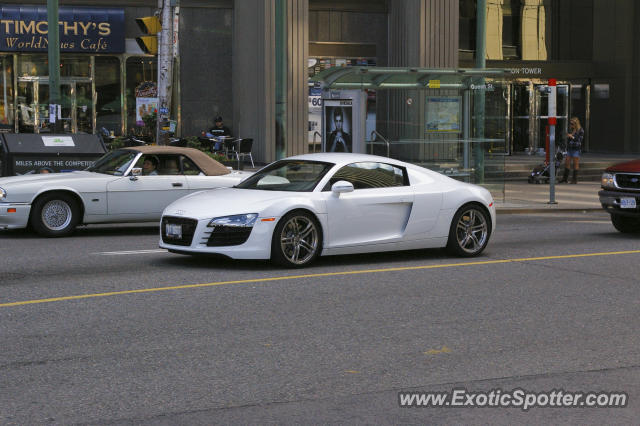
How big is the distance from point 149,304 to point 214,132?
21.5 metres

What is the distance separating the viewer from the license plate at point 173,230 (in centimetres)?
1094

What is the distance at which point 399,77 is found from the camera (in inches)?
861

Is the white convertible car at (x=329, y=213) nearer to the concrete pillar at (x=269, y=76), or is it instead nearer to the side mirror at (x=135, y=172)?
the side mirror at (x=135, y=172)

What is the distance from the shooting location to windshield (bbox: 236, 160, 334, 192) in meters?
11.4

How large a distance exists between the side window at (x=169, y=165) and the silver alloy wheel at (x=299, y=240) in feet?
14.5

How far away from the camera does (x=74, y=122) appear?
31219 mm

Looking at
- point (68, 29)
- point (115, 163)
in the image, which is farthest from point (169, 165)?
point (68, 29)

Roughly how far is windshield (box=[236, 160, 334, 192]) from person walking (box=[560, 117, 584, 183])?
1596cm

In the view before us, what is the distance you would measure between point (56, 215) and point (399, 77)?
1001cm

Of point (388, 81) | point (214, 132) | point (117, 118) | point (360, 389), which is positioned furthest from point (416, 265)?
point (117, 118)

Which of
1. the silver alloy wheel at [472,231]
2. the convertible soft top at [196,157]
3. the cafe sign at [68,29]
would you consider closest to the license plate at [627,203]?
the silver alloy wheel at [472,231]

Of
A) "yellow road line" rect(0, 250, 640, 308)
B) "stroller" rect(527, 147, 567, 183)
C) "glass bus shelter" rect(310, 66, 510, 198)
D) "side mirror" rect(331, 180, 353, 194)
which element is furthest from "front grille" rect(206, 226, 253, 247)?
"stroller" rect(527, 147, 567, 183)

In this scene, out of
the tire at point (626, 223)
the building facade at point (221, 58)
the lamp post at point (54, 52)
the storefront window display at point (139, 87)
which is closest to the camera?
the tire at point (626, 223)

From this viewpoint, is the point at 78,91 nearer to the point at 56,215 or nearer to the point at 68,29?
the point at 68,29
